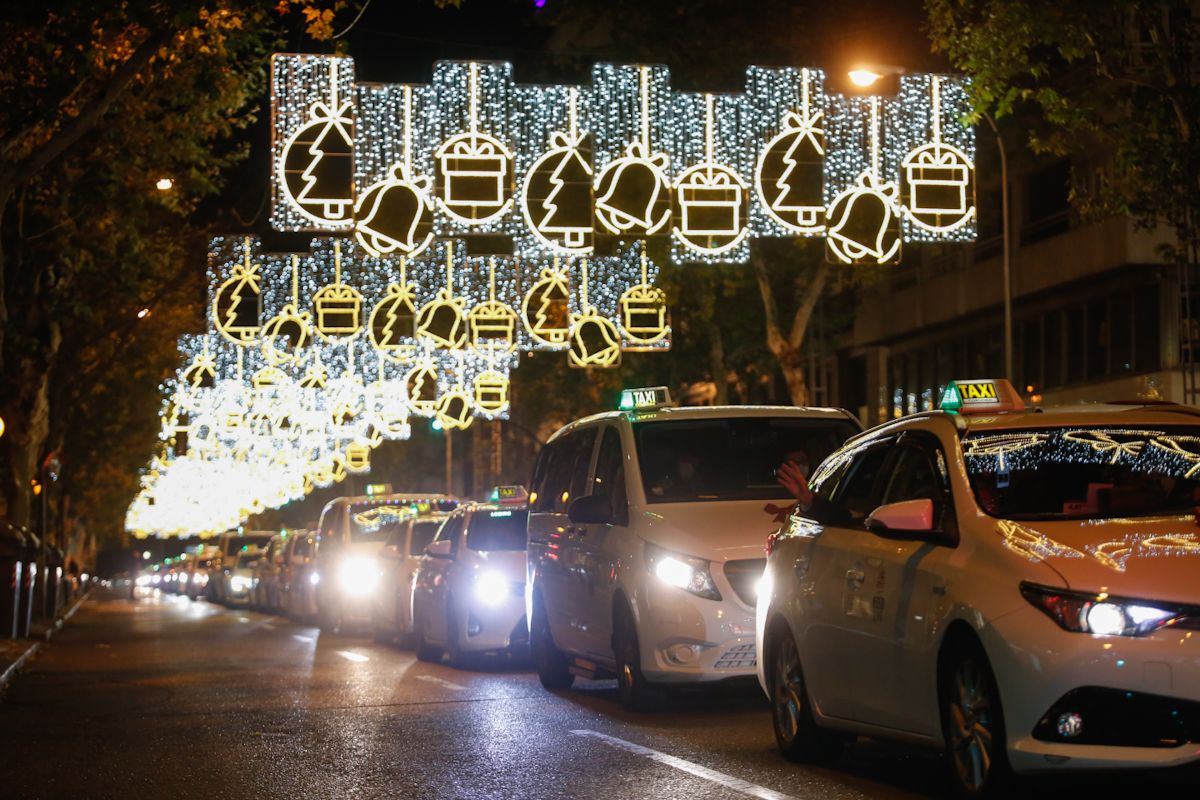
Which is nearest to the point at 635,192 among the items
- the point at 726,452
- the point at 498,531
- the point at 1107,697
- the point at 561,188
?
the point at 561,188

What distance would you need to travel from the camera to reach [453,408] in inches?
1694

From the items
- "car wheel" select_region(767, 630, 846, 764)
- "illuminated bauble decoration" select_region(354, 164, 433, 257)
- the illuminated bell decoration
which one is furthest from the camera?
the illuminated bell decoration

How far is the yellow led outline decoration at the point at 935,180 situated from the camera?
24.6 m

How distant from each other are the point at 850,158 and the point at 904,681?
16360mm

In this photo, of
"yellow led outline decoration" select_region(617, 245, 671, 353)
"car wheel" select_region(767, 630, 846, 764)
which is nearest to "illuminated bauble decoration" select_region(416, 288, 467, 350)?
"yellow led outline decoration" select_region(617, 245, 671, 353)

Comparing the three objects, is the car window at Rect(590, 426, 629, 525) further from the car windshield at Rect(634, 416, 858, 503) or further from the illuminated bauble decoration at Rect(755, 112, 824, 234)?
the illuminated bauble decoration at Rect(755, 112, 824, 234)

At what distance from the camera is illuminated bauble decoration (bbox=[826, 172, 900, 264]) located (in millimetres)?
24344

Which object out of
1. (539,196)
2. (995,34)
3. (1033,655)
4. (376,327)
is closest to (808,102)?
(539,196)

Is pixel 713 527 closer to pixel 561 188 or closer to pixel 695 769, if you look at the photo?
pixel 695 769

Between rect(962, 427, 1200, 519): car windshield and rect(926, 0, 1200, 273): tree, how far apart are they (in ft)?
31.7

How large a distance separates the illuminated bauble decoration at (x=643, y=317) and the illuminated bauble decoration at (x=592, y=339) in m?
0.61

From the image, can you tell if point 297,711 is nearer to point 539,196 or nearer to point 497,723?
point 497,723

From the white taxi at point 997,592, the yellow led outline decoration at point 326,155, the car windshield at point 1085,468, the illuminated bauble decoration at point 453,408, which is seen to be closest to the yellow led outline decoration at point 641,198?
the yellow led outline decoration at point 326,155

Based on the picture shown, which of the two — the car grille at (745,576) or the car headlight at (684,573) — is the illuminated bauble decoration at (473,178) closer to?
the car headlight at (684,573)
